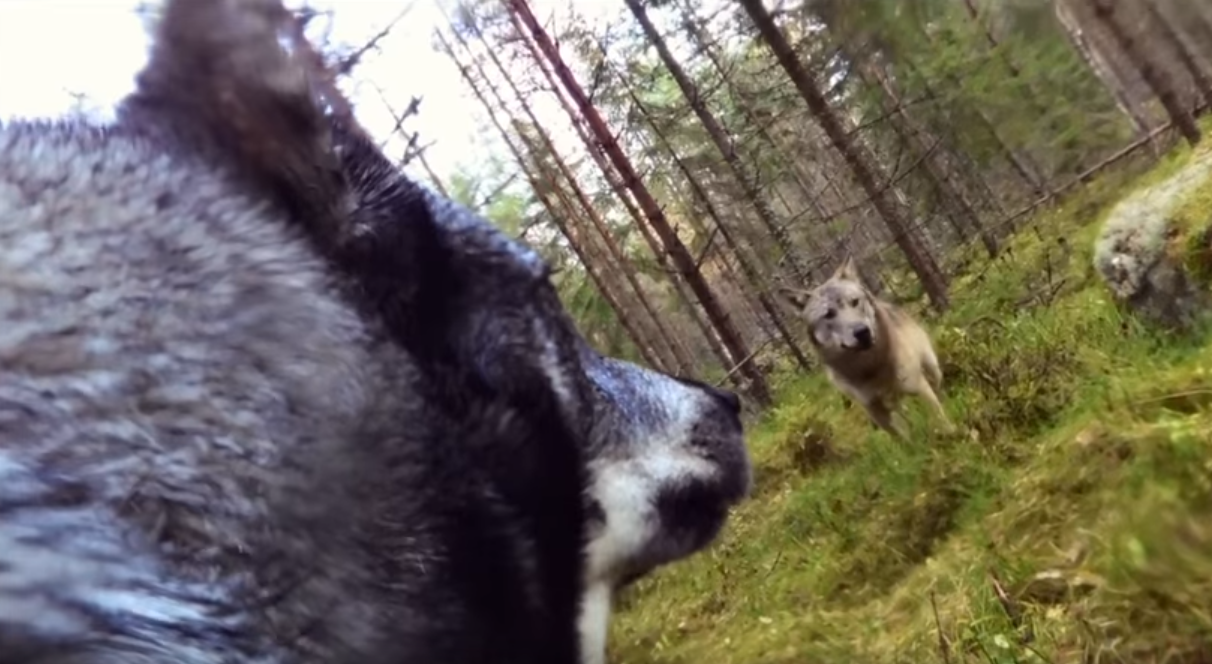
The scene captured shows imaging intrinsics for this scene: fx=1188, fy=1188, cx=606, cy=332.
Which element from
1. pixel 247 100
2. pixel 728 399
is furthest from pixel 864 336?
pixel 247 100

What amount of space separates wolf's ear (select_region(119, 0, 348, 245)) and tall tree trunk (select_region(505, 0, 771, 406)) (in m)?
13.0

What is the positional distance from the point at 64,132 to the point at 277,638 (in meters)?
0.60

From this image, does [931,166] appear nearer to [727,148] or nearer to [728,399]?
[727,148]

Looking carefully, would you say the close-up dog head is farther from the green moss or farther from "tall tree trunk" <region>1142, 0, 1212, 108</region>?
"tall tree trunk" <region>1142, 0, 1212, 108</region>

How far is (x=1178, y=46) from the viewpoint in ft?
57.7

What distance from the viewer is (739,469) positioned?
210 cm

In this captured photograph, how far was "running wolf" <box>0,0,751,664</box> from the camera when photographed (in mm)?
947

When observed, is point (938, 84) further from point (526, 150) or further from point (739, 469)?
point (739, 469)

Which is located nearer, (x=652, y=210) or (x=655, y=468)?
(x=655, y=468)

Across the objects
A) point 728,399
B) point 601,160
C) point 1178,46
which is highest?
point 601,160

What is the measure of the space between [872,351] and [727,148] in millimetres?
7729

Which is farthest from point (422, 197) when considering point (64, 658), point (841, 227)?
point (841, 227)

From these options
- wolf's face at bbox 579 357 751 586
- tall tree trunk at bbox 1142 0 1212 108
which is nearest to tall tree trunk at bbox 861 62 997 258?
tall tree trunk at bbox 1142 0 1212 108

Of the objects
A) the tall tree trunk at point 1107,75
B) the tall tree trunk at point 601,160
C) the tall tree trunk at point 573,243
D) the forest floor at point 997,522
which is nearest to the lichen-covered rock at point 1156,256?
the forest floor at point 997,522
